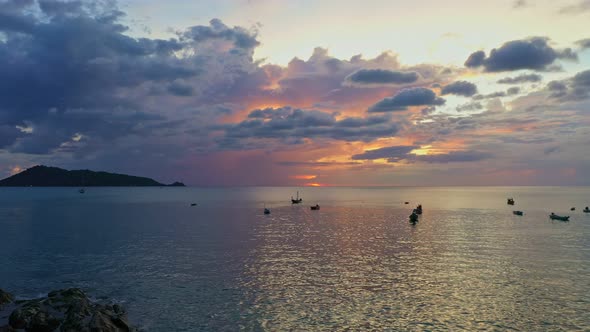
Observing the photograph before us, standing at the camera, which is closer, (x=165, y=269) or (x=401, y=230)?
(x=165, y=269)

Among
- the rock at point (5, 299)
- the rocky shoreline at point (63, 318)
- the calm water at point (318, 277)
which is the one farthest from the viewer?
the rock at point (5, 299)

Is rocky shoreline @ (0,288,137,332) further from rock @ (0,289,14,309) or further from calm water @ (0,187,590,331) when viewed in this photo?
calm water @ (0,187,590,331)

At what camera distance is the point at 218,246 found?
6988 cm

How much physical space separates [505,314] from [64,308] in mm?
39559

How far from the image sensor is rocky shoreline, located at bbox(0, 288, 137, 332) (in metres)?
29.1

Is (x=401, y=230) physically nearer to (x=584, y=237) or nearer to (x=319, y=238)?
(x=319, y=238)

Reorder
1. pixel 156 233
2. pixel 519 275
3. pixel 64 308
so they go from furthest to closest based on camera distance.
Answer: pixel 156 233
pixel 519 275
pixel 64 308

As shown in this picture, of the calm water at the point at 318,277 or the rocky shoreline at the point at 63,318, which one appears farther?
the calm water at the point at 318,277

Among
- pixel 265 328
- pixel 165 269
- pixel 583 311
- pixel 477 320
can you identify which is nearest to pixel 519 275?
pixel 583 311

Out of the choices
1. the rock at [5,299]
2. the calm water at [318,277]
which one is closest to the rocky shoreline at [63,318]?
the rock at [5,299]

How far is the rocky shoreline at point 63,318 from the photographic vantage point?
2908cm

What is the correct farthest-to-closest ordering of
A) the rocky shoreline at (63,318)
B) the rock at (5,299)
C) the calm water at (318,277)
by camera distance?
the rock at (5,299)
the calm water at (318,277)
the rocky shoreline at (63,318)

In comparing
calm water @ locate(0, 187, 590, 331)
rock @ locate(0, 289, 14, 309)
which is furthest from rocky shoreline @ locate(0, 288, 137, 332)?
calm water @ locate(0, 187, 590, 331)

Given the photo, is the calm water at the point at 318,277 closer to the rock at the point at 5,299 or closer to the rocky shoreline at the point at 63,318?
the rocky shoreline at the point at 63,318
